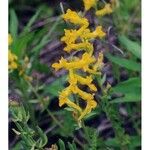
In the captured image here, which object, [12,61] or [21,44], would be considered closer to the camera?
[12,61]

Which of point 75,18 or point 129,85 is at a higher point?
point 75,18

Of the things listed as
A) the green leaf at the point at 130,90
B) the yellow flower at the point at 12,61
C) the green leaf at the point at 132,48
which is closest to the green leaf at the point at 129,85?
the green leaf at the point at 130,90

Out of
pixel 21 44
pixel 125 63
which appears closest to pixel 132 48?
pixel 125 63

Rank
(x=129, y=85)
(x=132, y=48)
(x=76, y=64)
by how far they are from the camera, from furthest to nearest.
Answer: (x=132, y=48) → (x=129, y=85) → (x=76, y=64)

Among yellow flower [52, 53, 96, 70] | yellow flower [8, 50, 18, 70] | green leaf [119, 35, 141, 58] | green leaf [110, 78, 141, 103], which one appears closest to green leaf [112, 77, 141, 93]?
green leaf [110, 78, 141, 103]

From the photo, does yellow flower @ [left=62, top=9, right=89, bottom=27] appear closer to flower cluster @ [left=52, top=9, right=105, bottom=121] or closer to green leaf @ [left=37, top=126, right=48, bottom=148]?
flower cluster @ [left=52, top=9, right=105, bottom=121]

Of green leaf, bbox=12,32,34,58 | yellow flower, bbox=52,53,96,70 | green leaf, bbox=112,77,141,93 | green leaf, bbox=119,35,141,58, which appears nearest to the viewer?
yellow flower, bbox=52,53,96,70

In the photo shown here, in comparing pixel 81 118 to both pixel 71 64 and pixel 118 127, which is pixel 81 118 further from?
pixel 118 127

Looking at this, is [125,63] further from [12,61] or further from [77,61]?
[77,61]

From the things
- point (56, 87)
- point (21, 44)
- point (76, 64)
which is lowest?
point (56, 87)

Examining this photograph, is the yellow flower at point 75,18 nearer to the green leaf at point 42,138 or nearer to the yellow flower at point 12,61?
the green leaf at point 42,138
